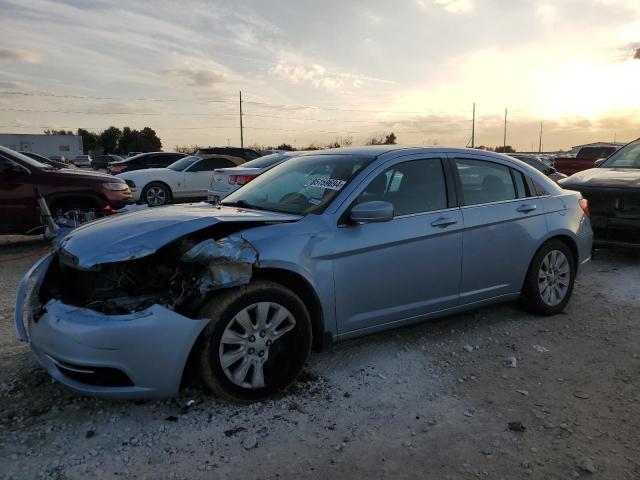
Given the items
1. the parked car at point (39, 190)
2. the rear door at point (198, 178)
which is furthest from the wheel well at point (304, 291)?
the rear door at point (198, 178)

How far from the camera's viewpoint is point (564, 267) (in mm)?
4941

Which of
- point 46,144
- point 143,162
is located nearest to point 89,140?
point 46,144

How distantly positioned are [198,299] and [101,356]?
0.59 meters

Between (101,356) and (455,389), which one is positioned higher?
(101,356)

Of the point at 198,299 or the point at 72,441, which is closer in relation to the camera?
the point at 72,441

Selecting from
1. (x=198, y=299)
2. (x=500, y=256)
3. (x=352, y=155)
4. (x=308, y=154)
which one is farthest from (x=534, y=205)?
(x=198, y=299)

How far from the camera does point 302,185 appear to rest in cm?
404

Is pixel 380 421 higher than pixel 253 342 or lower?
lower

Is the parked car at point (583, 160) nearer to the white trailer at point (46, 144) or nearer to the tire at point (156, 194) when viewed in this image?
the tire at point (156, 194)

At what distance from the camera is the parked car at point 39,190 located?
7496mm

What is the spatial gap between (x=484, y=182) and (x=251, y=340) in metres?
2.54

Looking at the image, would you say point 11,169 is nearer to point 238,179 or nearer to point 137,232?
point 238,179

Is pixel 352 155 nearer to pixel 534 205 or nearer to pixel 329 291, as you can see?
pixel 329 291

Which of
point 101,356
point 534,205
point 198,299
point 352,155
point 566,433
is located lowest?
point 566,433
